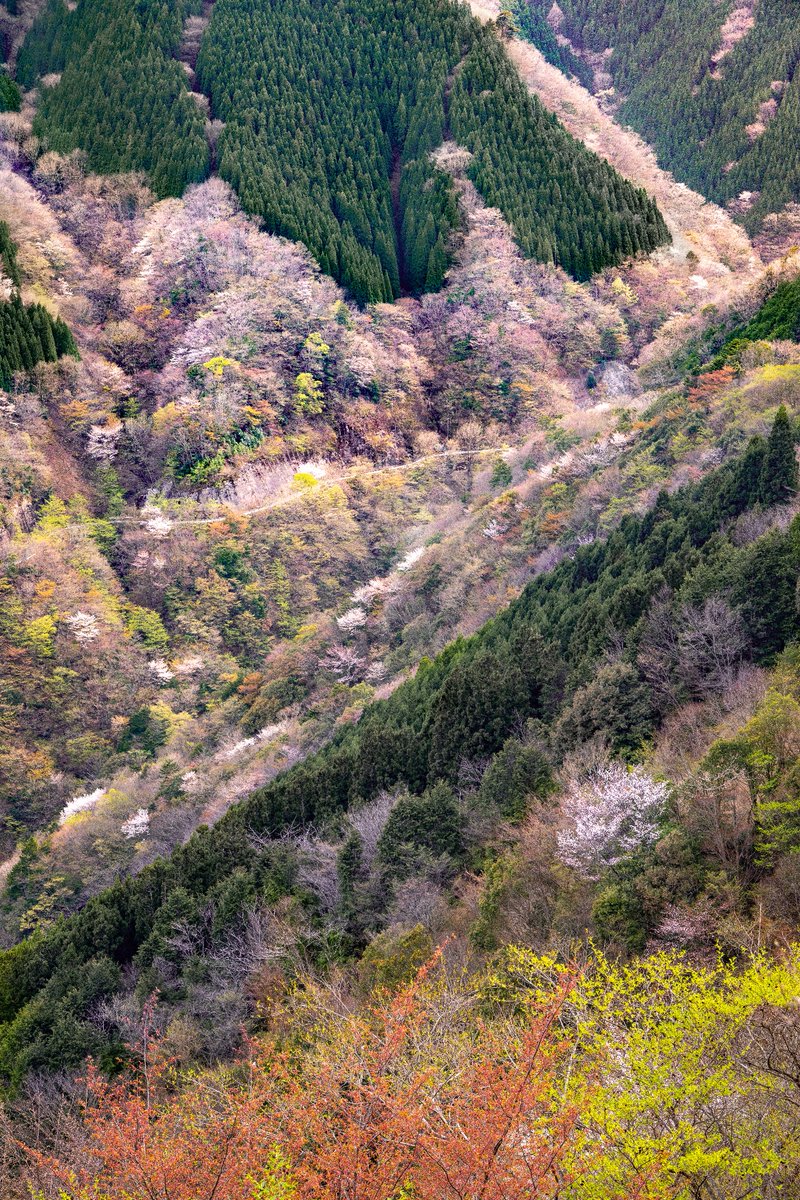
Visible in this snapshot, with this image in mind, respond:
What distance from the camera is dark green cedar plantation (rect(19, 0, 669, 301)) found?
8888 centimetres

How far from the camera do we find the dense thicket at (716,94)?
10212 centimetres

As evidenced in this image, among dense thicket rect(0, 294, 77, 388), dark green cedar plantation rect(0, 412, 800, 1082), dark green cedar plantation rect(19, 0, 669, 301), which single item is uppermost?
dark green cedar plantation rect(19, 0, 669, 301)

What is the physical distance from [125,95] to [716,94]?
69.8m

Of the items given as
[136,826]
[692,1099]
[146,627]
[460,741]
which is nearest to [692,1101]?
[692,1099]


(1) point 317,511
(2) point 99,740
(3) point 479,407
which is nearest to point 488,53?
(3) point 479,407

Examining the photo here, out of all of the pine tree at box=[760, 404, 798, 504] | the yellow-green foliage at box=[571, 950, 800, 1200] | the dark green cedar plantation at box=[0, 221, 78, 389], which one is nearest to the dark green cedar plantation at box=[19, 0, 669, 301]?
the dark green cedar plantation at box=[0, 221, 78, 389]

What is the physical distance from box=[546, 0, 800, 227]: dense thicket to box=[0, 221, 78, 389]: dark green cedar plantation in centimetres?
7078

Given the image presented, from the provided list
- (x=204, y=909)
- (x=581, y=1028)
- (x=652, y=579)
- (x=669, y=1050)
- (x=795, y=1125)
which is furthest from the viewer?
(x=204, y=909)

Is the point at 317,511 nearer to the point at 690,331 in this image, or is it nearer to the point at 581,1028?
the point at 690,331

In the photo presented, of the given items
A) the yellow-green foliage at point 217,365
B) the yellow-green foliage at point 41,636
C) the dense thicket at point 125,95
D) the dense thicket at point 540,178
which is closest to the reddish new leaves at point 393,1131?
the yellow-green foliage at point 41,636

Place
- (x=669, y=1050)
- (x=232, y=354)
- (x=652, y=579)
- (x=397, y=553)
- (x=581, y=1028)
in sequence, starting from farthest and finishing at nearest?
(x=232, y=354) → (x=397, y=553) → (x=652, y=579) → (x=581, y=1028) → (x=669, y=1050)

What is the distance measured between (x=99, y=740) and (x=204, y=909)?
30.1 m

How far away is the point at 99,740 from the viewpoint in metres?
61.6

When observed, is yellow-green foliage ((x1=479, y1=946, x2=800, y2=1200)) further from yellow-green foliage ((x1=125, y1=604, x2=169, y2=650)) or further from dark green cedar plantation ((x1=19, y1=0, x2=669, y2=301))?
dark green cedar plantation ((x1=19, y1=0, x2=669, y2=301))
